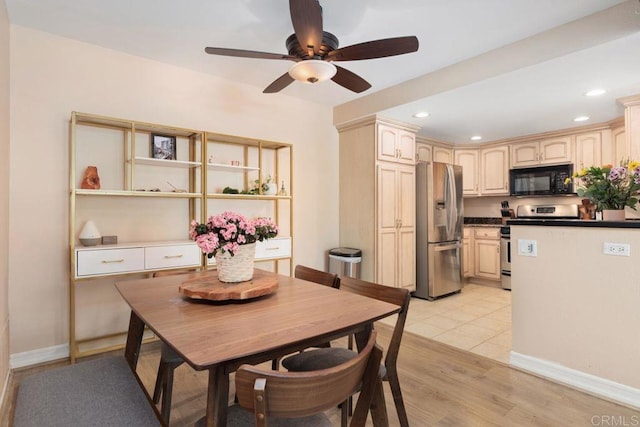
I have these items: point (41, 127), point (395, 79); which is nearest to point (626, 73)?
point (395, 79)

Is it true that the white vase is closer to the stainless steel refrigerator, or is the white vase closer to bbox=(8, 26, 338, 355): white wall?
bbox=(8, 26, 338, 355): white wall

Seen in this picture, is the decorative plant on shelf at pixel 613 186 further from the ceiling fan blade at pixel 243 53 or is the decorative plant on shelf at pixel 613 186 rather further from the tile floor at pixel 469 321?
the ceiling fan blade at pixel 243 53

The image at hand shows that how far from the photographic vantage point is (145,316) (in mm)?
1335

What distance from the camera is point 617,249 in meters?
2.11

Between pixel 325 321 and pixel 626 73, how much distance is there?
331 cm

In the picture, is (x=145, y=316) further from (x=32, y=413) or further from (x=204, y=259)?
(x=204, y=259)

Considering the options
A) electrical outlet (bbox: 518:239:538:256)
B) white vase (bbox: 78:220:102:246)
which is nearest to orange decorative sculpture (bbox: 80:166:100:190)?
white vase (bbox: 78:220:102:246)

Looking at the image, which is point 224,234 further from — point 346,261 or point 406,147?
point 406,147

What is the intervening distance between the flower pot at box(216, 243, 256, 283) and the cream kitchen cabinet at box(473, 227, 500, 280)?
456cm

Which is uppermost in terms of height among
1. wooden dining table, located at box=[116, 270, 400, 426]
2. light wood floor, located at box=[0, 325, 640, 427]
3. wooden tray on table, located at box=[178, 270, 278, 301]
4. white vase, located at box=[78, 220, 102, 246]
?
white vase, located at box=[78, 220, 102, 246]

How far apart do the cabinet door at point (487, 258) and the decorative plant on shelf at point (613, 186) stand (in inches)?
110

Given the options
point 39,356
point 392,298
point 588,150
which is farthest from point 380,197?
point 39,356

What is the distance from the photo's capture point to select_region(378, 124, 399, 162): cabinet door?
13.4ft

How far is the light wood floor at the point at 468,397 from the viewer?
1.89 metres
